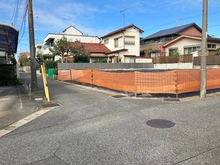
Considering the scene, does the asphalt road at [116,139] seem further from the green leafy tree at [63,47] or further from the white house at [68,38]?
the white house at [68,38]

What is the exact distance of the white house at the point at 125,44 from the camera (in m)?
29.2

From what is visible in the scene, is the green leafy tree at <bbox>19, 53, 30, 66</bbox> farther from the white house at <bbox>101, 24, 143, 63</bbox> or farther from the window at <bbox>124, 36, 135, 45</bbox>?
the window at <bbox>124, 36, 135, 45</bbox>

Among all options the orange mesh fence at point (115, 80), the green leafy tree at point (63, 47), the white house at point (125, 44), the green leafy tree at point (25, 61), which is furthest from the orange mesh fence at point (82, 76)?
the green leafy tree at point (25, 61)

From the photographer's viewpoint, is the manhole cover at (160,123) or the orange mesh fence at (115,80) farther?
the orange mesh fence at (115,80)

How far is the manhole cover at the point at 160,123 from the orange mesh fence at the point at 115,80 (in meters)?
3.75

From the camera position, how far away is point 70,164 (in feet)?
9.78

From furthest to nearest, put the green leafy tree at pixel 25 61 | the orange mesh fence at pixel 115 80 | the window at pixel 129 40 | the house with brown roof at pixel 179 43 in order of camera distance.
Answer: the green leafy tree at pixel 25 61 → the window at pixel 129 40 → the house with brown roof at pixel 179 43 → the orange mesh fence at pixel 115 80

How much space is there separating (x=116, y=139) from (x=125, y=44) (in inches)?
1073

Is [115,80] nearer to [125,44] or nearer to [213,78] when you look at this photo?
[213,78]

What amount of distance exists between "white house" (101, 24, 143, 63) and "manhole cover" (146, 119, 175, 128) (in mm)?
23821

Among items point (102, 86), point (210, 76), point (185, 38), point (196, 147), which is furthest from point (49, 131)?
point (185, 38)

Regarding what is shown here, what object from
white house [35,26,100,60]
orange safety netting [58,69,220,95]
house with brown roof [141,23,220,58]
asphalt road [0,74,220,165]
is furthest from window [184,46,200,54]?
asphalt road [0,74,220,165]

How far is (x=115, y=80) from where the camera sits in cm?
1005

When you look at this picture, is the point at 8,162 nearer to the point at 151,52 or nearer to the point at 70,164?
the point at 70,164
